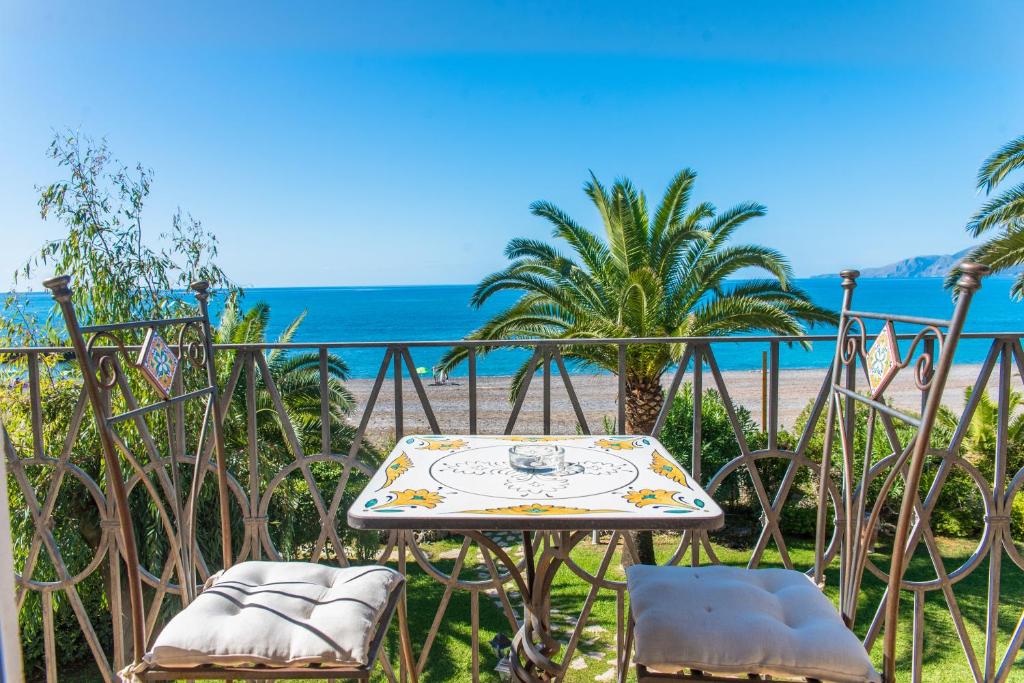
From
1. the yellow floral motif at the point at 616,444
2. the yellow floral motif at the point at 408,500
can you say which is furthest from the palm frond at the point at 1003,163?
the yellow floral motif at the point at 408,500

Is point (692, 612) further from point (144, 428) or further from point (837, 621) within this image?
point (144, 428)

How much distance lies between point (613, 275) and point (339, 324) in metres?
55.3

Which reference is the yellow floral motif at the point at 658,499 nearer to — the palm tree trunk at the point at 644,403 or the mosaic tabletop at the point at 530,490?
the mosaic tabletop at the point at 530,490

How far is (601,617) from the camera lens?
26.9ft

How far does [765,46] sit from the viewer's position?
127ft

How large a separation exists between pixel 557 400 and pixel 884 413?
25006mm

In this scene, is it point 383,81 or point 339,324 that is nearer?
point 383,81

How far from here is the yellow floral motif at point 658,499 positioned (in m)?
1.36

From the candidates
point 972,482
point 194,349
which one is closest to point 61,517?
point 194,349

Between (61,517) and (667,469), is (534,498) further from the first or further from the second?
(61,517)

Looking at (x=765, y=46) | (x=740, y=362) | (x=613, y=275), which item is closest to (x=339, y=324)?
(x=740, y=362)

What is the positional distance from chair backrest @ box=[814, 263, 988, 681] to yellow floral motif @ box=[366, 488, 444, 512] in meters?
1.01

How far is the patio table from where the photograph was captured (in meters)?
1.29

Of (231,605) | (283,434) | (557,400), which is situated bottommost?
(557,400)
